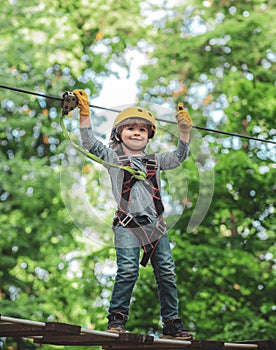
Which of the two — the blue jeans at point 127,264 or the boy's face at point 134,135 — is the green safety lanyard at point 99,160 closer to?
the boy's face at point 134,135

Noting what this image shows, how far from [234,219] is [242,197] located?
1.47ft

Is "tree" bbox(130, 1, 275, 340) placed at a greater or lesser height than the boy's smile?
greater

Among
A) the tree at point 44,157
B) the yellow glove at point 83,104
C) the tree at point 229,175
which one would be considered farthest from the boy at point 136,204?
the tree at point 44,157

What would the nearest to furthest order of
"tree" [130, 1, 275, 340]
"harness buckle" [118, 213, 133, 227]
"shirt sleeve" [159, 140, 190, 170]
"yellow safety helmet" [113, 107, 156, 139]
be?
1. "harness buckle" [118, 213, 133, 227]
2. "yellow safety helmet" [113, 107, 156, 139]
3. "shirt sleeve" [159, 140, 190, 170]
4. "tree" [130, 1, 275, 340]

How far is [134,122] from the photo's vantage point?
4.23 meters

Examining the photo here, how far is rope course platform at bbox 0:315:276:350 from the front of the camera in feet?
12.3

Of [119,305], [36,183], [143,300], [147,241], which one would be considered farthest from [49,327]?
[36,183]

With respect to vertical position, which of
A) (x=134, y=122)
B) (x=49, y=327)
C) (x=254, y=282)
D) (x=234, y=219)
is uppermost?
(x=234, y=219)

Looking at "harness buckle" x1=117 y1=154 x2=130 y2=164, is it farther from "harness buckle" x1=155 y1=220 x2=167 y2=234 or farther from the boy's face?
"harness buckle" x1=155 y1=220 x2=167 y2=234

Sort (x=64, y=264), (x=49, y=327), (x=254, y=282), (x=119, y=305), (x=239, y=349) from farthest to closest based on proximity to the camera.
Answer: (x=64, y=264)
(x=254, y=282)
(x=239, y=349)
(x=119, y=305)
(x=49, y=327)

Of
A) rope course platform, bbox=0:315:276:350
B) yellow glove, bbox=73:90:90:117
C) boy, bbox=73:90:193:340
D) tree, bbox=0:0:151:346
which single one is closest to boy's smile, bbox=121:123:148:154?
boy, bbox=73:90:193:340

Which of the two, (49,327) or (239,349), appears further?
(239,349)

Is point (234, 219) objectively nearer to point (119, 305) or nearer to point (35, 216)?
point (35, 216)

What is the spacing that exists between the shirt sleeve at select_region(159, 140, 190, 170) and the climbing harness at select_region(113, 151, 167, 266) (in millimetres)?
99
